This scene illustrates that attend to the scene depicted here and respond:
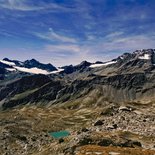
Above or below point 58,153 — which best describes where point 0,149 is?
below

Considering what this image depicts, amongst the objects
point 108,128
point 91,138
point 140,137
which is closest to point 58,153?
point 91,138

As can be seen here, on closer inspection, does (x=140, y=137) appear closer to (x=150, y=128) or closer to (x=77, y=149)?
(x=150, y=128)

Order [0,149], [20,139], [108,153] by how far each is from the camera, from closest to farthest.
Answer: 1. [108,153]
2. [0,149]
3. [20,139]

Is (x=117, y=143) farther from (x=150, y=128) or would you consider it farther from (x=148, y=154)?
(x=150, y=128)

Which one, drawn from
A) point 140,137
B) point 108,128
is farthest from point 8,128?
point 140,137

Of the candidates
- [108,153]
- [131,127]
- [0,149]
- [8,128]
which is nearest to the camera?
[108,153]

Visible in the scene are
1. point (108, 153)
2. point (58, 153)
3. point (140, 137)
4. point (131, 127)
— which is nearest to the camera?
point (108, 153)

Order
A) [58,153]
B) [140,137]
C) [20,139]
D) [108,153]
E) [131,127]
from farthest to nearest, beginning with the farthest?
1. [20,139]
2. [131,127]
3. [140,137]
4. [58,153]
5. [108,153]

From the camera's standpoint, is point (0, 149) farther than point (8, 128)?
No

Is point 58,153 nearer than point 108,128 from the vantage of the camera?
Yes
